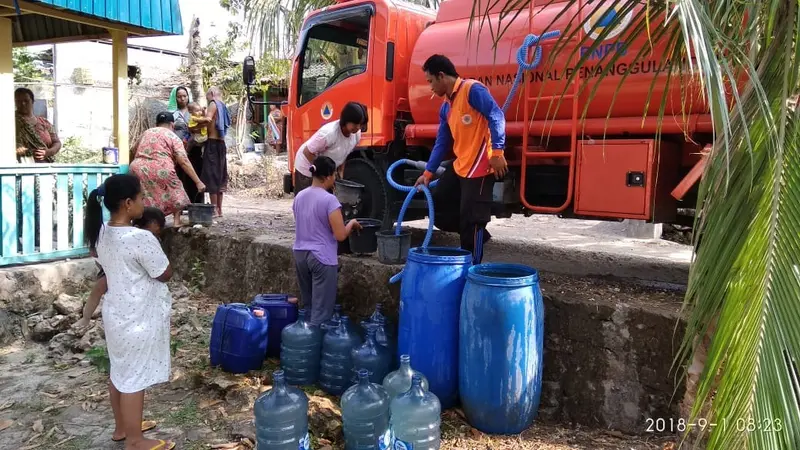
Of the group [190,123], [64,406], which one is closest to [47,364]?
[64,406]

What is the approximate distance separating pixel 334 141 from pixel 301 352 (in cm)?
181

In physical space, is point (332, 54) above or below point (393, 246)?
above

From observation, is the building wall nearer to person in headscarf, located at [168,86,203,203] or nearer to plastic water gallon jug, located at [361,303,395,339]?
person in headscarf, located at [168,86,203,203]

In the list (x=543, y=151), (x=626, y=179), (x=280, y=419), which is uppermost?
(x=543, y=151)

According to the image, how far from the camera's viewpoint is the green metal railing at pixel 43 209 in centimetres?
513

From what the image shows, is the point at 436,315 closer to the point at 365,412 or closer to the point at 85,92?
the point at 365,412

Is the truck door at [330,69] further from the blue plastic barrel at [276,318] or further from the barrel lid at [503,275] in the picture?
the barrel lid at [503,275]

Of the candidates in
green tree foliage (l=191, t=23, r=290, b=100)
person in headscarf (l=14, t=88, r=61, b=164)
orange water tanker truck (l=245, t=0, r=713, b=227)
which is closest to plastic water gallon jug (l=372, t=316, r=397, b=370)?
orange water tanker truck (l=245, t=0, r=713, b=227)

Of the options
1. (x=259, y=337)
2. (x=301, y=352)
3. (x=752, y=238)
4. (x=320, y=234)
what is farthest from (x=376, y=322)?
(x=752, y=238)

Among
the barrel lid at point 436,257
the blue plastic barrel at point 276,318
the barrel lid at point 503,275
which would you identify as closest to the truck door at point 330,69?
the blue plastic barrel at point 276,318

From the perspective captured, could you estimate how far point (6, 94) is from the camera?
17.0ft

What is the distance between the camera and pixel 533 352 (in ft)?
10.6

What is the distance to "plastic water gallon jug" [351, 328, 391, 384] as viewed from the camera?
3715 millimetres

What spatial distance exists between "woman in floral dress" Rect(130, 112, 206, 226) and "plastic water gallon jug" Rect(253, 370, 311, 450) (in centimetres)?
353
